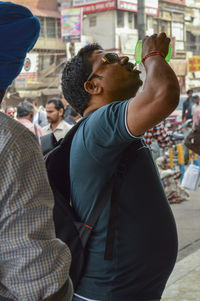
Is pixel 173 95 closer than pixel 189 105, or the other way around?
pixel 173 95

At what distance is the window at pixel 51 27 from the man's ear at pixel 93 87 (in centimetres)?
3291

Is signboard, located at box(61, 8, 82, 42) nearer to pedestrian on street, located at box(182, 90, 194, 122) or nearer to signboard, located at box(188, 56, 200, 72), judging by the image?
signboard, located at box(188, 56, 200, 72)

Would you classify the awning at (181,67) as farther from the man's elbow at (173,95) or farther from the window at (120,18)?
the man's elbow at (173,95)

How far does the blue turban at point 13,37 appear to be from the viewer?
A: 1196 millimetres

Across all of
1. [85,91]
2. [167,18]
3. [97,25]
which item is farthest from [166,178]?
[167,18]

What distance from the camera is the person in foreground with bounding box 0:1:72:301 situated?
1.10 metres

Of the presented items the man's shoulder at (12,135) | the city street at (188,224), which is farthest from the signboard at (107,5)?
the man's shoulder at (12,135)

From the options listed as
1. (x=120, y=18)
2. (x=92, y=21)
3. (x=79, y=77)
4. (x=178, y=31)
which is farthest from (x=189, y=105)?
(x=178, y=31)

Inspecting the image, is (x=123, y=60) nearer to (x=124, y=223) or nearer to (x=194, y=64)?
(x=124, y=223)

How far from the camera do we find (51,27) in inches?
1331

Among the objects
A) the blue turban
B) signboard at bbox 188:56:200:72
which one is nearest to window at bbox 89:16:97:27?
signboard at bbox 188:56:200:72

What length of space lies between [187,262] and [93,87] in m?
3.11

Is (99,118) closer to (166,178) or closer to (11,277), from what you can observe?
(11,277)

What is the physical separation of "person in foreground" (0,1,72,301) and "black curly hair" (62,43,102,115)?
2.34ft
